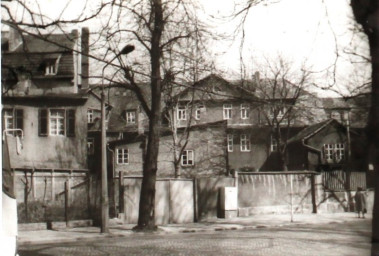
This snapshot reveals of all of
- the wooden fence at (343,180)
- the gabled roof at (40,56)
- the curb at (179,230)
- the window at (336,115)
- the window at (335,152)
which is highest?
the gabled roof at (40,56)

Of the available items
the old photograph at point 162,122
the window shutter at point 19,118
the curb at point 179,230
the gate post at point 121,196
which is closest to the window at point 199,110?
the old photograph at point 162,122

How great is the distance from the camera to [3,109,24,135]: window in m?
3.29

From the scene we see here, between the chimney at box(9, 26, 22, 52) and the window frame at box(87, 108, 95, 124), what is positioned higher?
the chimney at box(9, 26, 22, 52)

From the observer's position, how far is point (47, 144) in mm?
3689

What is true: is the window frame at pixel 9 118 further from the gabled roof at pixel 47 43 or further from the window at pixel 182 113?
the window at pixel 182 113

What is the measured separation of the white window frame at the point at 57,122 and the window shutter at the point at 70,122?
0.03 metres

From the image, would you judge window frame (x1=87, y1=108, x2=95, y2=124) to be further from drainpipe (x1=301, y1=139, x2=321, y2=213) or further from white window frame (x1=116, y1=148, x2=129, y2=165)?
drainpipe (x1=301, y1=139, x2=321, y2=213)

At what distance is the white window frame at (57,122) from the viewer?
3.67 m

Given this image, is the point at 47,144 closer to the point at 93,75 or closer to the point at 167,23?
the point at 93,75

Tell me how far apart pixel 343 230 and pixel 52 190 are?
3468mm

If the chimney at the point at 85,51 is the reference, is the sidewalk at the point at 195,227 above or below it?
below

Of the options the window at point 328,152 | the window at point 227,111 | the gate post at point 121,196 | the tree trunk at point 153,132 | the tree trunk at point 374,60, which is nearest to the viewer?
the tree trunk at point 374,60

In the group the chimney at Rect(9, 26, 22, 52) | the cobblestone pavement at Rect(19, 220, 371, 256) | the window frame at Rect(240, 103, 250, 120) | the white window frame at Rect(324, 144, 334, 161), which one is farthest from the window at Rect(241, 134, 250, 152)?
the chimney at Rect(9, 26, 22, 52)

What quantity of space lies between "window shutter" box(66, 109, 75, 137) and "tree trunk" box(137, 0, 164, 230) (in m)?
0.77
